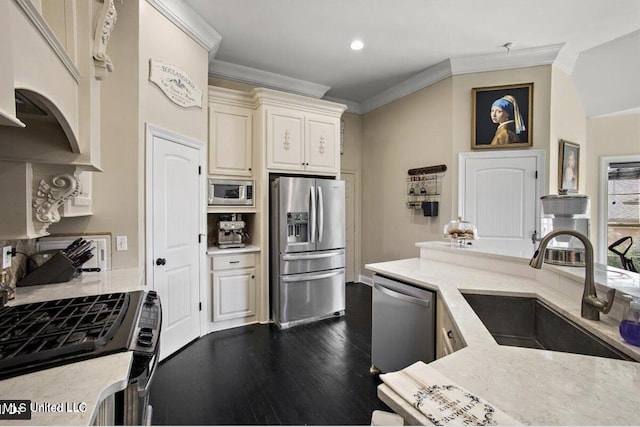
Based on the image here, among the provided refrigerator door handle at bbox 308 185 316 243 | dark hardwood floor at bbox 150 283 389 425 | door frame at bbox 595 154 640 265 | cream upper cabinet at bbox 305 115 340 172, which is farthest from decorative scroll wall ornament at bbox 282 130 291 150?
door frame at bbox 595 154 640 265

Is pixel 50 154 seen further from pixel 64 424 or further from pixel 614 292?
pixel 614 292

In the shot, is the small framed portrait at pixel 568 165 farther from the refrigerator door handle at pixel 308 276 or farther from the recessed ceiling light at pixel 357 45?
the refrigerator door handle at pixel 308 276

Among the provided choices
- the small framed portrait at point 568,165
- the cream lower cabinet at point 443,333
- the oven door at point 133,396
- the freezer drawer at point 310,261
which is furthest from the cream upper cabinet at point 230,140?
the small framed portrait at point 568,165

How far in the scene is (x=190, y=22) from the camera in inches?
106

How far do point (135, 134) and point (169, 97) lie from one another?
21.0 inches

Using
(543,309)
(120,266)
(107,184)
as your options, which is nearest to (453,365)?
(543,309)

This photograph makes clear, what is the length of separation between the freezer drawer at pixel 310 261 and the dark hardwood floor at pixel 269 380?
688 millimetres

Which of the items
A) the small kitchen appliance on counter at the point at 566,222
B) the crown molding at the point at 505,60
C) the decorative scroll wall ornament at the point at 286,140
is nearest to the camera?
the small kitchen appliance on counter at the point at 566,222

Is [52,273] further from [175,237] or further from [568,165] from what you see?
[568,165]

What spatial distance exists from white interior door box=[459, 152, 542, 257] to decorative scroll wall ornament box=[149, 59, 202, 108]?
318 centimetres

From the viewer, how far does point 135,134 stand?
2.25 m

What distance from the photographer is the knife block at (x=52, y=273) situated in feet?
5.70

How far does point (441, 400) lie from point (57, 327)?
138 cm

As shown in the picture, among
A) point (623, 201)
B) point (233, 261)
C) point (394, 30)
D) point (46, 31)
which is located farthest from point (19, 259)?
point (623, 201)
